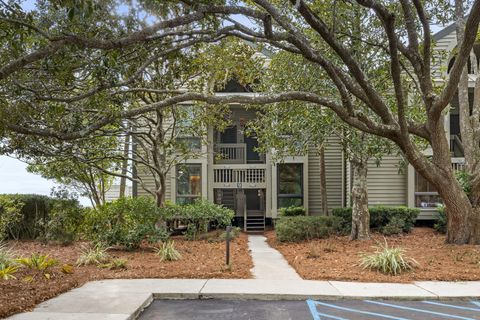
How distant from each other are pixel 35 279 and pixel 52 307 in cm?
205

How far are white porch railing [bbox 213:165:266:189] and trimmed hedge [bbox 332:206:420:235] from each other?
454 centimetres

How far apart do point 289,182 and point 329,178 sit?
1.91 metres

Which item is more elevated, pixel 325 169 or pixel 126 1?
pixel 126 1

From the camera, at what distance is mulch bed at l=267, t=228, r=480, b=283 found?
903 cm

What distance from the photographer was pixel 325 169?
772 inches

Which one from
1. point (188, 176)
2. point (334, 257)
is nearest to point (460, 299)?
point (334, 257)

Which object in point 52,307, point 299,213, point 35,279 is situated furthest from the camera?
point 299,213

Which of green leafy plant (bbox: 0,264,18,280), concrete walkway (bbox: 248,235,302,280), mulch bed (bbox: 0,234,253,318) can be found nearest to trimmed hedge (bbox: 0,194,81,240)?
mulch bed (bbox: 0,234,253,318)

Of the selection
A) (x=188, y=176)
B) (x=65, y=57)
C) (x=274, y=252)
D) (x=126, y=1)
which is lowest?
(x=274, y=252)

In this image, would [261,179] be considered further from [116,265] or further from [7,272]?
[7,272]

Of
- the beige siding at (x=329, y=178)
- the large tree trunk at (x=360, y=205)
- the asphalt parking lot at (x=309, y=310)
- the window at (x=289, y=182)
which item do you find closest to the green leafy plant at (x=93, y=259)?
the asphalt parking lot at (x=309, y=310)

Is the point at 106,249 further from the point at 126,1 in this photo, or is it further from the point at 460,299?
the point at 460,299

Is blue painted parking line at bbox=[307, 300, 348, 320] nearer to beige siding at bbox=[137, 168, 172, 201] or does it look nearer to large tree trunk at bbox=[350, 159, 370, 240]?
large tree trunk at bbox=[350, 159, 370, 240]

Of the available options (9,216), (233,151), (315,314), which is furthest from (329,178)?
(315,314)
